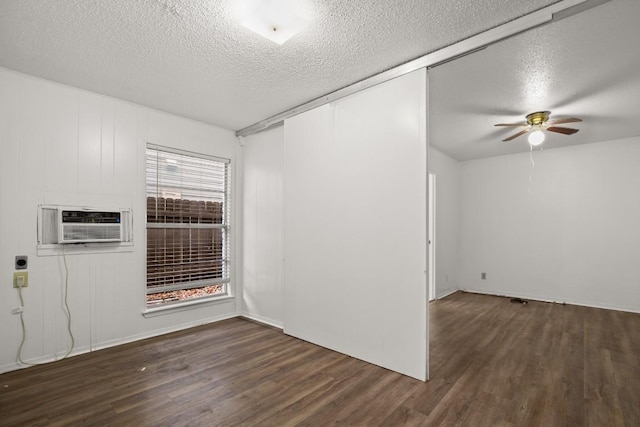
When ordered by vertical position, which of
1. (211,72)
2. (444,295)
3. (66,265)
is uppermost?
(211,72)

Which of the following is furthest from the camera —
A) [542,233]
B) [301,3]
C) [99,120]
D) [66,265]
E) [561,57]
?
[542,233]

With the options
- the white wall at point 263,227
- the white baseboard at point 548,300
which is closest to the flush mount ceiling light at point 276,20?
the white wall at point 263,227

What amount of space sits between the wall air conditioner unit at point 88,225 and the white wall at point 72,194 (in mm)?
122

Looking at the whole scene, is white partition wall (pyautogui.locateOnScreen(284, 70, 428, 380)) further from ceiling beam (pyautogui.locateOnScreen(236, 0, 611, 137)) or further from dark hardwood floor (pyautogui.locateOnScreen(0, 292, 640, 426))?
dark hardwood floor (pyautogui.locateOnScreen(0, 292, 640, 426))

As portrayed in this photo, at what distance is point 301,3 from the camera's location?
76.9 inches

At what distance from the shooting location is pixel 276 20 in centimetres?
206

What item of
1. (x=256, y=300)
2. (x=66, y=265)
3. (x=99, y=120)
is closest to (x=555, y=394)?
(x=256, y=300)

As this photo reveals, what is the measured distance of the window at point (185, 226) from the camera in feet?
12.4

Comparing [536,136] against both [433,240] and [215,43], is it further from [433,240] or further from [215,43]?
[215,43]

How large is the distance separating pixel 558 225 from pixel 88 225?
22.6ft

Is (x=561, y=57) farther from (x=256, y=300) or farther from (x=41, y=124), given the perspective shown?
(x=41, y=124)

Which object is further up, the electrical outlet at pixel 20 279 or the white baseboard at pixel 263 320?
the electrical outlet at pixel 20 279

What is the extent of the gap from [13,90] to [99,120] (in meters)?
0.66

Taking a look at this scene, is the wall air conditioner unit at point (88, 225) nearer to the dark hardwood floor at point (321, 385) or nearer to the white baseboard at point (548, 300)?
the dark hardwood floor at point (321, 385)
